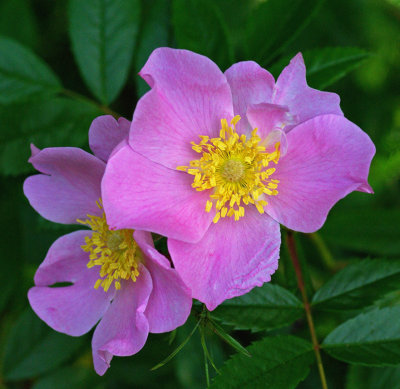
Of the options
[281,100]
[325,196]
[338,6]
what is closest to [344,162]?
[325,196]

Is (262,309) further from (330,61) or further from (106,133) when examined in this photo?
(330,61)

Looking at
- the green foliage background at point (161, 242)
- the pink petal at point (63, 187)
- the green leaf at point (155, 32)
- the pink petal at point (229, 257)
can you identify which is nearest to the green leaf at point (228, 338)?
the green foliage background at point (161, 242)

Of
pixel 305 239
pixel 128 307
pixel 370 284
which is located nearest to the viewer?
pixel 128 307

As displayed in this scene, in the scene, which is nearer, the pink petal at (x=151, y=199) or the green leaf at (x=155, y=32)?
the pink petal at (x=151, y=199)

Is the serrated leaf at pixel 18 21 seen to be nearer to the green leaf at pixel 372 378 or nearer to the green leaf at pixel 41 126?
the green leaf at pixel 41 126

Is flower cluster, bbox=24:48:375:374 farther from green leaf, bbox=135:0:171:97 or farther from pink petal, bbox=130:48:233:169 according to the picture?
green leaf, bbox=135:0:171:97

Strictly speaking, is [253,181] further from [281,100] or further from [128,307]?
[128,307]
